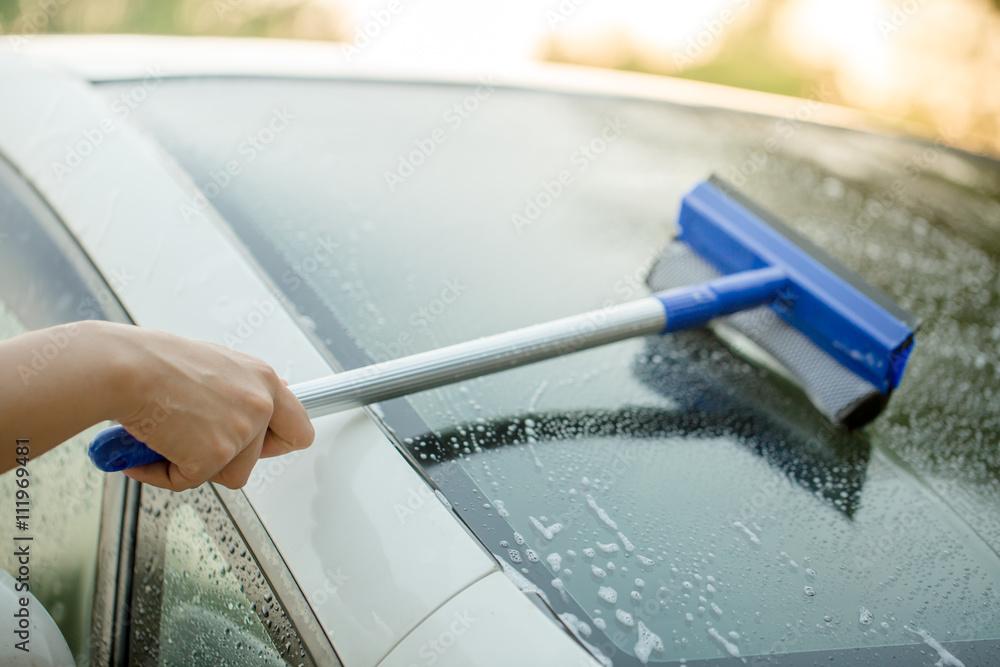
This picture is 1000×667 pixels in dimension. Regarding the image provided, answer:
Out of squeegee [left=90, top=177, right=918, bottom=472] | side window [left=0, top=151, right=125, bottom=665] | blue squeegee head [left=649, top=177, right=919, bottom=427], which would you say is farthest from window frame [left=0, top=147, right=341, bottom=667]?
blue squeegee head [left=649, top=177, right=919, bottom=427]

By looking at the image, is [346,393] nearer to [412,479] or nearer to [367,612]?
[412,479]

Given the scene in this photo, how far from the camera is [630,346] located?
144cm

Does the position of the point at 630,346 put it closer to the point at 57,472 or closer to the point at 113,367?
the point at 113,367

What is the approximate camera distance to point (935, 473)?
1283 mm

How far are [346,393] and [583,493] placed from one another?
37cm

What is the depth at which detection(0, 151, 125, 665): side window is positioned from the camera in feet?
3.93

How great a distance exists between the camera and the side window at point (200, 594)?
957 millimetres

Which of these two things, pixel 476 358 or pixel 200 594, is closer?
pixel 200 594

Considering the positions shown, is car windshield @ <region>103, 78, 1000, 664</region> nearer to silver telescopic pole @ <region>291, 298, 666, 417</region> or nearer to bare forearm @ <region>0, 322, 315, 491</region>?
silver telescopic pole @ <region>291, 298, 666, 417</region>

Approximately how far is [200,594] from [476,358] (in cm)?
53

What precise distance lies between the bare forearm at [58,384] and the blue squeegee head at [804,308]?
110cm

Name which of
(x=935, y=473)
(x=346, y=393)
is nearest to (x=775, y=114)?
(x=935, y=473)

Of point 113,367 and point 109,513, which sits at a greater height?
point 113,367

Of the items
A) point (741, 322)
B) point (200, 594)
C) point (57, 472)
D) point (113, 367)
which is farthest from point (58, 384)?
point (741, 322)
